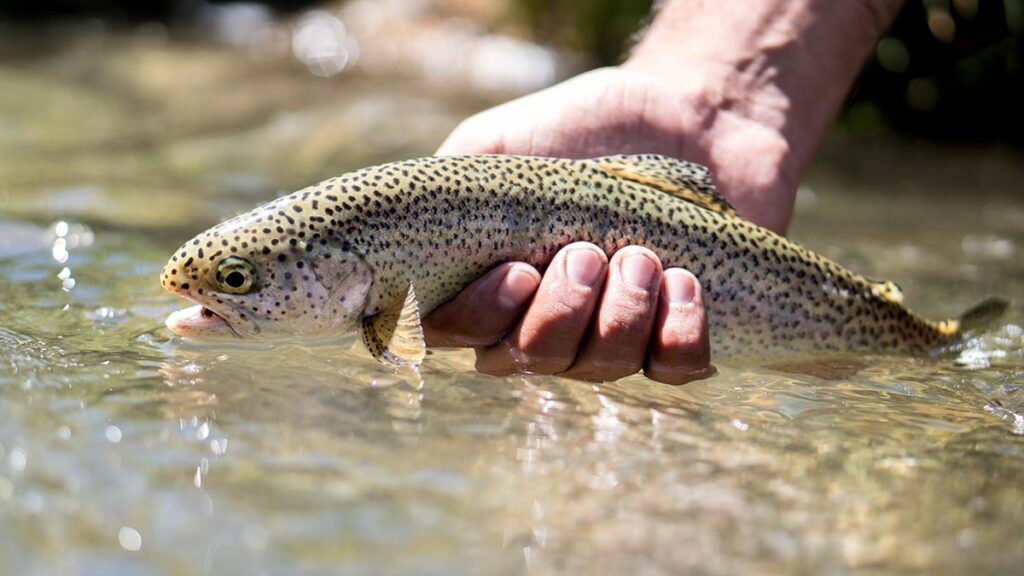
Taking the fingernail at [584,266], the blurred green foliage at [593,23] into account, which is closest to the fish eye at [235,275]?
the fingernail at [584,266]

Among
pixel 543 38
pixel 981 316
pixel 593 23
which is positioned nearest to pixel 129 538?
pixel 981 316

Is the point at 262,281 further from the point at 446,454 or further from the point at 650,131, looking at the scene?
the point at 650,131

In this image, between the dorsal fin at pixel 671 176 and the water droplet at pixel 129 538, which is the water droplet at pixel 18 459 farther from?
the dorsal fin at pixel 671 176

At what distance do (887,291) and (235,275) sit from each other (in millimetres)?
3060

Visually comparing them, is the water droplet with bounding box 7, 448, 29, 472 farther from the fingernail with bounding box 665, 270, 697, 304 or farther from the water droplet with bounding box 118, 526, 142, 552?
the fingernail with bounding box 665, 270, 697, 304

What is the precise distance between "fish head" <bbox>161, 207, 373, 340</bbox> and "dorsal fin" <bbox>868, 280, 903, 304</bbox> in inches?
96.1

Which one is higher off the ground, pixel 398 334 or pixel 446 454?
pixel 398 334

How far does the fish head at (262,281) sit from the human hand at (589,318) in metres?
0.52

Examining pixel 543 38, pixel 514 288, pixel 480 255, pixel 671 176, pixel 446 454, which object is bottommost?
pixel 446 454

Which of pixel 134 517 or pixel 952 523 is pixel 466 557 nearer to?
pixel 134 517

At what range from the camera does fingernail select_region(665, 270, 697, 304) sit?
14.8ft

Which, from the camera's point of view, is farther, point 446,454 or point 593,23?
point 593,23

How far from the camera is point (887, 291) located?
5145mm

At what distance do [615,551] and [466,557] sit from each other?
413 mm
